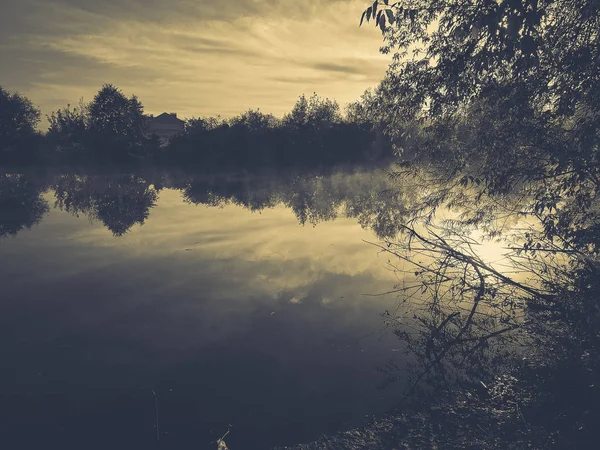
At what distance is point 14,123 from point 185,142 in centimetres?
3097

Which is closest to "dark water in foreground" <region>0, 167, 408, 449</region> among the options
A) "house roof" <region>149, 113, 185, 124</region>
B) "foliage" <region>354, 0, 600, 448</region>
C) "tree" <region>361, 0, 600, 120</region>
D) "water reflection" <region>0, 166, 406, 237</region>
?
"foliage" <region>354, 0, 600, 448</region>

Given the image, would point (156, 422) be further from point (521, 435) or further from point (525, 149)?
point (525, 149)

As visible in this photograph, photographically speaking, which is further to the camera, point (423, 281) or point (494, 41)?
point (423, 281)

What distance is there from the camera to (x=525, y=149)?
28.7 feet

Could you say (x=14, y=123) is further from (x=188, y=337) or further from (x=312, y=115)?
(x=188, y=337)

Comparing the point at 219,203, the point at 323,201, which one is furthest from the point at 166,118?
the point at 323,201

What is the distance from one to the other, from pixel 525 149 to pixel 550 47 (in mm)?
2089

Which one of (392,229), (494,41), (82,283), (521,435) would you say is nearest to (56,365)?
(82,283)

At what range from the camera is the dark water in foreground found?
16.9 feet

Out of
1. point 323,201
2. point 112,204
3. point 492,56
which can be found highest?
point 492,56

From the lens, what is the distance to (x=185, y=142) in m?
67.9

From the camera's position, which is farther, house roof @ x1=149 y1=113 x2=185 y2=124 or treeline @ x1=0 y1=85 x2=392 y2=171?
house roof @ x1=149 y1=113 x2=185 y2=124

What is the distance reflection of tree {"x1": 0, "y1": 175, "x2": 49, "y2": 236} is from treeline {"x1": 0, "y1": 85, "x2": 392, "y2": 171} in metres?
35.4

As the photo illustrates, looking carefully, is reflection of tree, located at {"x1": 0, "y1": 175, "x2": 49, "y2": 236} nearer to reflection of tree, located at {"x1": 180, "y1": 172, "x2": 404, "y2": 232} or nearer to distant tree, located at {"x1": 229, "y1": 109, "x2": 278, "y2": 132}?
reflection of tree, located at {"x1": 180, "y1": 172, "x2": 404, "y2": 232}
